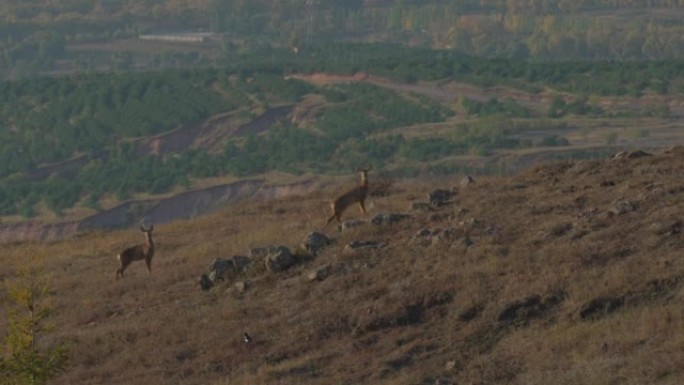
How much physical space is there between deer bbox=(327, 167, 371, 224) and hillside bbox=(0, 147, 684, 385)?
60cm

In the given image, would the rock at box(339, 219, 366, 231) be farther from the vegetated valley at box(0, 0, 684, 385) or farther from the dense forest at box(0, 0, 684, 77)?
the dense forest at box(0, 0, 684, 77)

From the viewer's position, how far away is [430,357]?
1517 cm

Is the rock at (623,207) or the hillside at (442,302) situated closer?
the hillside at (442,302)

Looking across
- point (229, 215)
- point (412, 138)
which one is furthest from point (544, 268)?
point (412, 138)

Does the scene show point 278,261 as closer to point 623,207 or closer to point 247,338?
point 247,338

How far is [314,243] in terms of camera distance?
765 inches

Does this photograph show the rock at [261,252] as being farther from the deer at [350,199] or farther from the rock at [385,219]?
the deer at [350,199]

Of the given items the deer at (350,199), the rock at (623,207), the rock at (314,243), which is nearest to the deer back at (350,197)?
the deer at (350,199)

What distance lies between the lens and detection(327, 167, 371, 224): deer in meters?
21.6

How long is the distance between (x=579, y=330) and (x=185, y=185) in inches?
1488

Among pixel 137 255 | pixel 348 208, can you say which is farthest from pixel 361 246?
A: pixel 348 208

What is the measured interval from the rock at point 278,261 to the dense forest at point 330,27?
73.7 metres

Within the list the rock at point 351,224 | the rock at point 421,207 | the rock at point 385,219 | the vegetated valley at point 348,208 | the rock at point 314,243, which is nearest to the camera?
the vegetated valley at point 348,208

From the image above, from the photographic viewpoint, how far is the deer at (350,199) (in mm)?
21594
